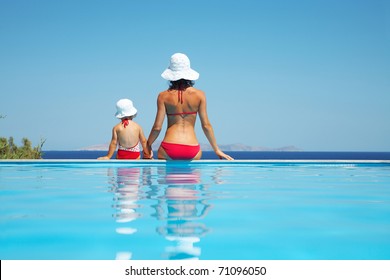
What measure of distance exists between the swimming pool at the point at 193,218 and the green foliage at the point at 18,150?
17.7m

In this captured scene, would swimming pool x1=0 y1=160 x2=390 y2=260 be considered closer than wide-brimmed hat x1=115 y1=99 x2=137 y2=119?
Yes

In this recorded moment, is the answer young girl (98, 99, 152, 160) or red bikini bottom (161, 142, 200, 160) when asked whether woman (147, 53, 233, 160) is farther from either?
young girl (98, 99, 152, 160)

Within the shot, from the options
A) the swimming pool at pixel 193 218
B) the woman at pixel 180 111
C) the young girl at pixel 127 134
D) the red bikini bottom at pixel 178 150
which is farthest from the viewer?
the young girl at pixel 127 134

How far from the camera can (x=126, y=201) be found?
14.6 feet

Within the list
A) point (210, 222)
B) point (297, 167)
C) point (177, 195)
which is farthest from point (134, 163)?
point (210, 222)

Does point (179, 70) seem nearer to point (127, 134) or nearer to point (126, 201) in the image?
point (127, 134)

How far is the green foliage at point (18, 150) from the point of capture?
23266 mm

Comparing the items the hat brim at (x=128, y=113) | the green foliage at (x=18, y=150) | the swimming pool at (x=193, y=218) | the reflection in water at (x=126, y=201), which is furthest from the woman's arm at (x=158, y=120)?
the green foliage at (x=18, y=150)

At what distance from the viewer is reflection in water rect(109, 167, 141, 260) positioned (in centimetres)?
315

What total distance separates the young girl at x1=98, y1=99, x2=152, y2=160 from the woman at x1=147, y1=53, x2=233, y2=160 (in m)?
1.27

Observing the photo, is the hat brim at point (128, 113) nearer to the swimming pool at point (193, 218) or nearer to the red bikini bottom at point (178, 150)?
the red bikini bottom at point (178, 150)

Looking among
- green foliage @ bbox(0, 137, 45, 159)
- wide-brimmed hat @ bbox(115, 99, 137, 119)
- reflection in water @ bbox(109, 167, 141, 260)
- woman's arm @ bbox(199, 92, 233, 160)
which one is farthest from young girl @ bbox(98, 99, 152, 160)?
green foliage @ bbox(0, 137, 45, 159)

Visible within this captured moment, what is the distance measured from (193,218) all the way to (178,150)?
4.60 meters

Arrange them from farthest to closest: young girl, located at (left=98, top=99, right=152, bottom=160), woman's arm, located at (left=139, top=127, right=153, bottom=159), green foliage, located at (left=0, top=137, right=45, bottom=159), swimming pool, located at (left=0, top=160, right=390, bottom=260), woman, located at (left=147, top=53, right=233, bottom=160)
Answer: green foliage, located at (left=0, top=137, right=45, bottom=159) < young girl, located at (left=98, top=99, right=152, bottom=160) < woman's arm, located at (left=139, top=127, right=153, bottom=159) < woman, located at (left=147, top=53, right=233, bottom=160) < swimming pool, located at (left=0, top=160, right=390, bottom=260)
